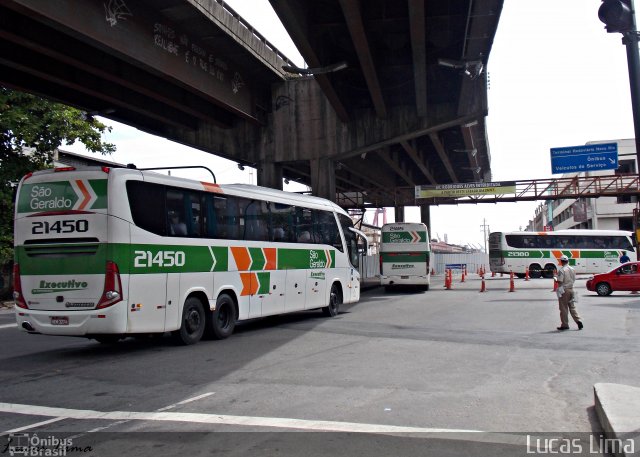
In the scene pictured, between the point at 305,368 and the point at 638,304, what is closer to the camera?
the point at 305,368

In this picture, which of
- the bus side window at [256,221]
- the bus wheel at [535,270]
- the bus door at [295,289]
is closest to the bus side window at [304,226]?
the bus door at [295,289]

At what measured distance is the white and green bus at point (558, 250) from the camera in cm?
4312

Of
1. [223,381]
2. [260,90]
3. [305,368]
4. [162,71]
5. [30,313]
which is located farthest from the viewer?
[260,90]

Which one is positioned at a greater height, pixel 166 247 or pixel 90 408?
pixel 166 247

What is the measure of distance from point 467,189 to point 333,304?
2306 cm

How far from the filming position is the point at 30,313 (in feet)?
34.2

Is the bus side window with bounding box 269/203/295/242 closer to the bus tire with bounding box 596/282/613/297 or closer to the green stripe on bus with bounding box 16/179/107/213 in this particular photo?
the green stripe on bus with bounding box 16/179/107/213

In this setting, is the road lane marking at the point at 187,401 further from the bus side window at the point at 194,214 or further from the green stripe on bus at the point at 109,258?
the bus side window at the point at 194,214

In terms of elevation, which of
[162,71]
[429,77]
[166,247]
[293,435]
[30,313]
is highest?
[429,77]

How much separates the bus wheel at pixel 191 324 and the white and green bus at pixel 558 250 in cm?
3631

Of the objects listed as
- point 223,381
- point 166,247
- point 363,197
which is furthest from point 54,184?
point 363,197

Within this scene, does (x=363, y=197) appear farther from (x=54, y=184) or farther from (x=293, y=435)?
(x=293, y=435)

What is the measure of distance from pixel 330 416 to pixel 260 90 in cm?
2060

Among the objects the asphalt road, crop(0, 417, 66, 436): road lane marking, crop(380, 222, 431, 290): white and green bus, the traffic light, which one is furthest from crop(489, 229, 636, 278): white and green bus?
crop(0, 417, 66, 436): road lane marking
